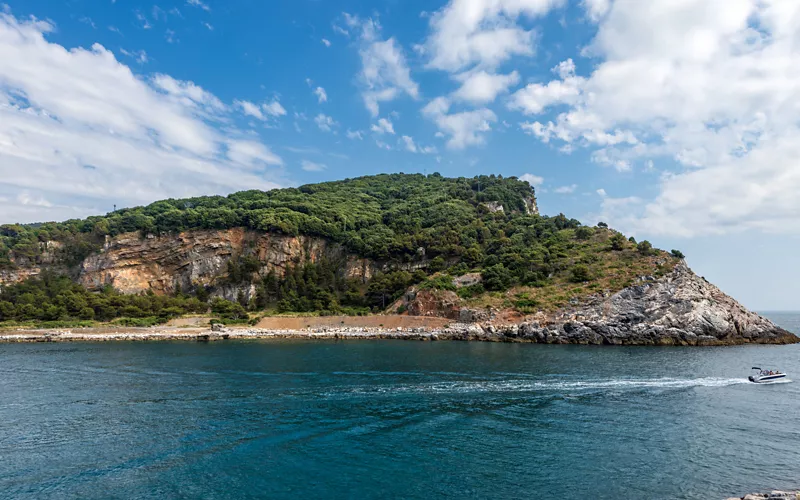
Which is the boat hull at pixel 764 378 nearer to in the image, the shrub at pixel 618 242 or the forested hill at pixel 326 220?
the shrub at pixel 618 242

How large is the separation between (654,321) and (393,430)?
4617 centimetres

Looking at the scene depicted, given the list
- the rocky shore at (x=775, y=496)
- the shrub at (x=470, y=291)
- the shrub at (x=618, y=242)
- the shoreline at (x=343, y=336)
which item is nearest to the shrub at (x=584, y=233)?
the shrub at (x=618, y=242)

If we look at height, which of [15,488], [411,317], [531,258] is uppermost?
[531,258]

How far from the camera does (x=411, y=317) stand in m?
67.5

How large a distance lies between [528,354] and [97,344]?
1992 inches

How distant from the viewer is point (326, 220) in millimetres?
95500

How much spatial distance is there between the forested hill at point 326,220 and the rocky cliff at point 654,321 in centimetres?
2851

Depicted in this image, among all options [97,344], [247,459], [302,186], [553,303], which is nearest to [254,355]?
[97,344]

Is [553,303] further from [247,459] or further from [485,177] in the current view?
[485,177]

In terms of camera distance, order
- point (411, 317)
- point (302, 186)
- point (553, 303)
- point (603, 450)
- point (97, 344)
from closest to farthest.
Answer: point (603, 450), point (97, 344), point (553, 303), point (411, 317), point (302, 186)

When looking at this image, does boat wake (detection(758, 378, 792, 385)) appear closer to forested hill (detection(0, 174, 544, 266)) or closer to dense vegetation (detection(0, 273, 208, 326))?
forested hill (detection(0, 174, 544, 266))

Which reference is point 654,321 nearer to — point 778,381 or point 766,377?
point 778,381

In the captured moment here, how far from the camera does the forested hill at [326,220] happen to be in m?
85.4

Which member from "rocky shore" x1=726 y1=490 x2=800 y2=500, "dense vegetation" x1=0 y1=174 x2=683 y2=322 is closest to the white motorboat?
"rocky shore" x1=726 y1=490 x2=800 y2=500
